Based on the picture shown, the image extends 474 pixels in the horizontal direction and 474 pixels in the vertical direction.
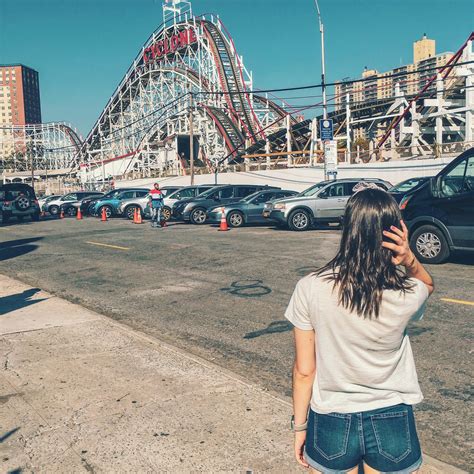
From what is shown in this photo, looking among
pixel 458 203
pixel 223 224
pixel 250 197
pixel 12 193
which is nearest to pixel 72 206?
pixel 12 193

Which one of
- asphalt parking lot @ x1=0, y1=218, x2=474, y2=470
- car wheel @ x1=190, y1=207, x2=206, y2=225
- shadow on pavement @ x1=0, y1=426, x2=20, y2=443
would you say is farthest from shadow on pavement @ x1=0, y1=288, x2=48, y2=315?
car wheel @ x1=190, y1=207, x2=206, y2=225

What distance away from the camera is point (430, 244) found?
1084 cm

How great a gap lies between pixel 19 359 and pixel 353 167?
29294 mm

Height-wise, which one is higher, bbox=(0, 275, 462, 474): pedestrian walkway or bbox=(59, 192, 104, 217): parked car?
bbox=(59, 192, 104, 217): parked car

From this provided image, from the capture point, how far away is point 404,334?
2213 millimetres

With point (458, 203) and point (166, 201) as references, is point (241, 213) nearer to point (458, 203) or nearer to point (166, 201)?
point (166, 201)

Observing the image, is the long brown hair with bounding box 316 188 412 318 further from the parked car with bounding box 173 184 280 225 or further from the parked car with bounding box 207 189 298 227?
the parked car with bounding box 173 184 280 225

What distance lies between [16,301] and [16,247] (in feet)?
26.8

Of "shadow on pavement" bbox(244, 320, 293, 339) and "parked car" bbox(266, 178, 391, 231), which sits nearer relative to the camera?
"shadow on pavement" bbox(244, 320, 293, 339)

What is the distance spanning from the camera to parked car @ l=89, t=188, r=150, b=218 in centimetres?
2858

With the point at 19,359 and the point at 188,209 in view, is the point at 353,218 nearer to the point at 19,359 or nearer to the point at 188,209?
the point at 19,359

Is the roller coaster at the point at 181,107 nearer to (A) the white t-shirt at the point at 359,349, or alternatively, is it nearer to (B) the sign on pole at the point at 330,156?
(B) the sign on pole at the point at 330,156

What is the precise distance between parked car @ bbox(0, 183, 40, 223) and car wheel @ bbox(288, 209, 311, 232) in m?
15.0

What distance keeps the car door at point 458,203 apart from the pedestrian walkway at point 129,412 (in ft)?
21.7
